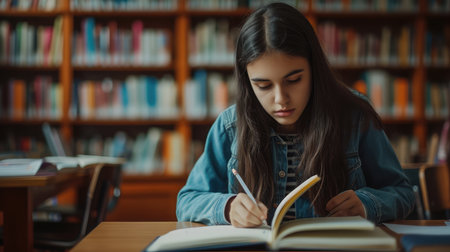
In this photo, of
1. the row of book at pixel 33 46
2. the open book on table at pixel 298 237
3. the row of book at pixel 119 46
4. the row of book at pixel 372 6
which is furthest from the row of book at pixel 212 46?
the open book on table at pixel 298 237

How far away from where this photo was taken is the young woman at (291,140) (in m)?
1.04

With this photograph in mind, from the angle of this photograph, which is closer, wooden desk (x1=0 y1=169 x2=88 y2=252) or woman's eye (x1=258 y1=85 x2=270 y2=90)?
woman's eye (x1=258 y1=85 x2=270 y2=90)

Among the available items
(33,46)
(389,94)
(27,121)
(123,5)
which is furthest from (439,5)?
(27,121)

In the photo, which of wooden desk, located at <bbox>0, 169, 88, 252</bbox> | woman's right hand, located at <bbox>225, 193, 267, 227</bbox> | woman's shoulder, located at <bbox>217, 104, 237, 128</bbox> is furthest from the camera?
wooden desk, located at <bbox>0, 169, 88, 252</bbox>

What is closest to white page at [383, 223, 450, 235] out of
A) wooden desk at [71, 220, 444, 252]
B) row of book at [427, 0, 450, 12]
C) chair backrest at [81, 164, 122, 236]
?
wooden desk at [71, 220, 444, 252]

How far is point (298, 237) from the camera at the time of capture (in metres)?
0.77

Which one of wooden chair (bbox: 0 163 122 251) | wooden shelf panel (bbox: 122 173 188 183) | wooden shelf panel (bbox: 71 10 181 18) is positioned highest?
wooden shelf panel (bbox: 71 10 181 18)

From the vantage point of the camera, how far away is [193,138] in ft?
11.8

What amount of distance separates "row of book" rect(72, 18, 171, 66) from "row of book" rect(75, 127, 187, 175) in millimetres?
556

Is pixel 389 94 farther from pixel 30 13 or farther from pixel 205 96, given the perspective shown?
pixel 30 13

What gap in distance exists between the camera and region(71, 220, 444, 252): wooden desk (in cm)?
80

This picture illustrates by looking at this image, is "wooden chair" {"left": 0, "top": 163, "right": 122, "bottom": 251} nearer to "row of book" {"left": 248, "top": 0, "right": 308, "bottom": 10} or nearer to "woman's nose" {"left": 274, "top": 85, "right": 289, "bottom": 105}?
"woman's nose" {"left": 274, "top": 85, "right": 289, "bottom": 105}

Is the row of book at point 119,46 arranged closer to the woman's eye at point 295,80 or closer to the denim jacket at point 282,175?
the denim jacket at point 282,175

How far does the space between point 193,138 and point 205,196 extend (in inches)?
99.0
